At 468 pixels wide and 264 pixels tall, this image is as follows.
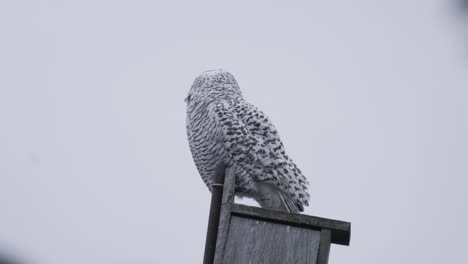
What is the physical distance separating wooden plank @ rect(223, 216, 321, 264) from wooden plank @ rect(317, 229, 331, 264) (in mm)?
23

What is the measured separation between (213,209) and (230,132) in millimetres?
1051

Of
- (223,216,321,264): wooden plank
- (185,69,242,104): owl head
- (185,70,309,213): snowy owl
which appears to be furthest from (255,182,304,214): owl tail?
(223,216,321,264): wooden plank

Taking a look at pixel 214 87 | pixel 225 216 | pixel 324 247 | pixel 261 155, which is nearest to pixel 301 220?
pixel 324 247

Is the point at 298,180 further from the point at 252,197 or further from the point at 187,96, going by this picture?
the point at 187,96

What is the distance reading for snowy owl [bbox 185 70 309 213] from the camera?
3.88m

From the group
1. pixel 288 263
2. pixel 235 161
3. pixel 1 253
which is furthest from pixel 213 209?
pixel 1 253

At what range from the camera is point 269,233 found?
2.85m

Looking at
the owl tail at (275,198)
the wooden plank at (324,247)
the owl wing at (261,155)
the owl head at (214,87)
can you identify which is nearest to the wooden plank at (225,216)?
the wooden plank at (324,247)

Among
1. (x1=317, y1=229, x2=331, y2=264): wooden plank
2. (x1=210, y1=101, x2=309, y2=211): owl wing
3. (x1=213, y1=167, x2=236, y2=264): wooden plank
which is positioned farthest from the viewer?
(x1=210, y1=101, x2=309, y2=211): owl wing

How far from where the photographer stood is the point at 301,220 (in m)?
2.81

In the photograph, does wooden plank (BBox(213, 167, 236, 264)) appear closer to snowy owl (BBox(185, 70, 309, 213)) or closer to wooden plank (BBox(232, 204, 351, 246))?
wooden plank (BBox(232, 204, 351, 246))

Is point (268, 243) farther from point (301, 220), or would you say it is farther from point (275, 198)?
point (275, 198)

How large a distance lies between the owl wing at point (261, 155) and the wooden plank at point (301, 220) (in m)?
0.93

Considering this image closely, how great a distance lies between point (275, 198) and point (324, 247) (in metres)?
1.28
